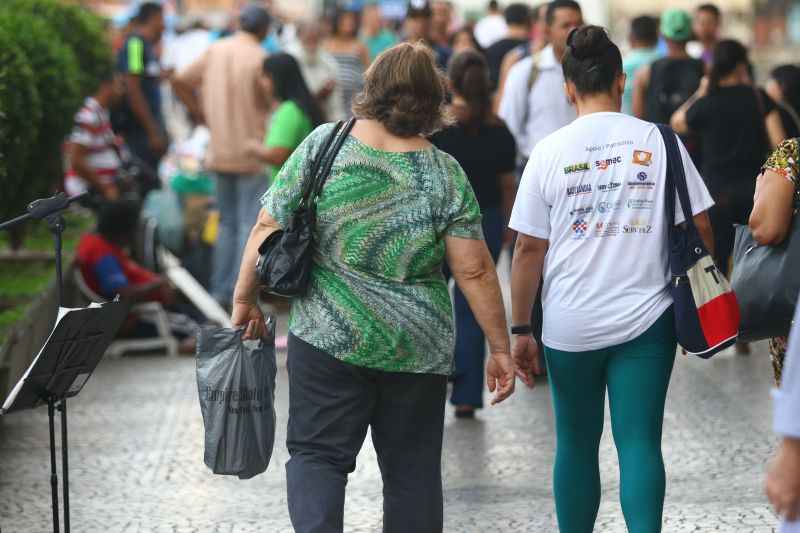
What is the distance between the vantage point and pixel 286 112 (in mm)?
10234

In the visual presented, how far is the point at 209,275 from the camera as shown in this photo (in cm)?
1271

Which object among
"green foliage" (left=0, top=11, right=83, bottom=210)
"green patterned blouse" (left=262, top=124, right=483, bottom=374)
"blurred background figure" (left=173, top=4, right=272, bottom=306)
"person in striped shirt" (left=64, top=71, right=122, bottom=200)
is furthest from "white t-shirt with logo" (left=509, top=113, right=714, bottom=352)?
"person in striped shirt" (left=64, top=71, right=122, bottom=200)

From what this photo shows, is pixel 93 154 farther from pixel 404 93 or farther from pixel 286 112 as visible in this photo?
pixel 404 93

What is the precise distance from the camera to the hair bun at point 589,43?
200 inches

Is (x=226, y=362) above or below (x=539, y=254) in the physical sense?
below

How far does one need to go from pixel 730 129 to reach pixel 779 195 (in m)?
4.41

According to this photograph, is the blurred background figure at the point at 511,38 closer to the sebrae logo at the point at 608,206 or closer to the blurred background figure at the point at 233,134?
the blurred background figure at the point at 233,134

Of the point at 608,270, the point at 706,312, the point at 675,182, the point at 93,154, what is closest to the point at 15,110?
the point at 608,270

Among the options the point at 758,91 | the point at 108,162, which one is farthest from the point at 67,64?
the point at 758,91

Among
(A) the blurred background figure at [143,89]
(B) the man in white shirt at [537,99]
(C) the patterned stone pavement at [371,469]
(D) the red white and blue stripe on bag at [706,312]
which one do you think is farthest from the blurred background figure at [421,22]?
(D) the red white and blue stripe on bag at [706,312]

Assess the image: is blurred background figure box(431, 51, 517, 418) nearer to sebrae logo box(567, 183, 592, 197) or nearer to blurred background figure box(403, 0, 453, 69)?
sebrae logo box(567, 183, 592, 197)

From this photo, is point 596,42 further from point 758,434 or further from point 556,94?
point 556,94

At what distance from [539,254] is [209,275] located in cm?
786

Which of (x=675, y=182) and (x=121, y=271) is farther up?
(x=675, y=182)
